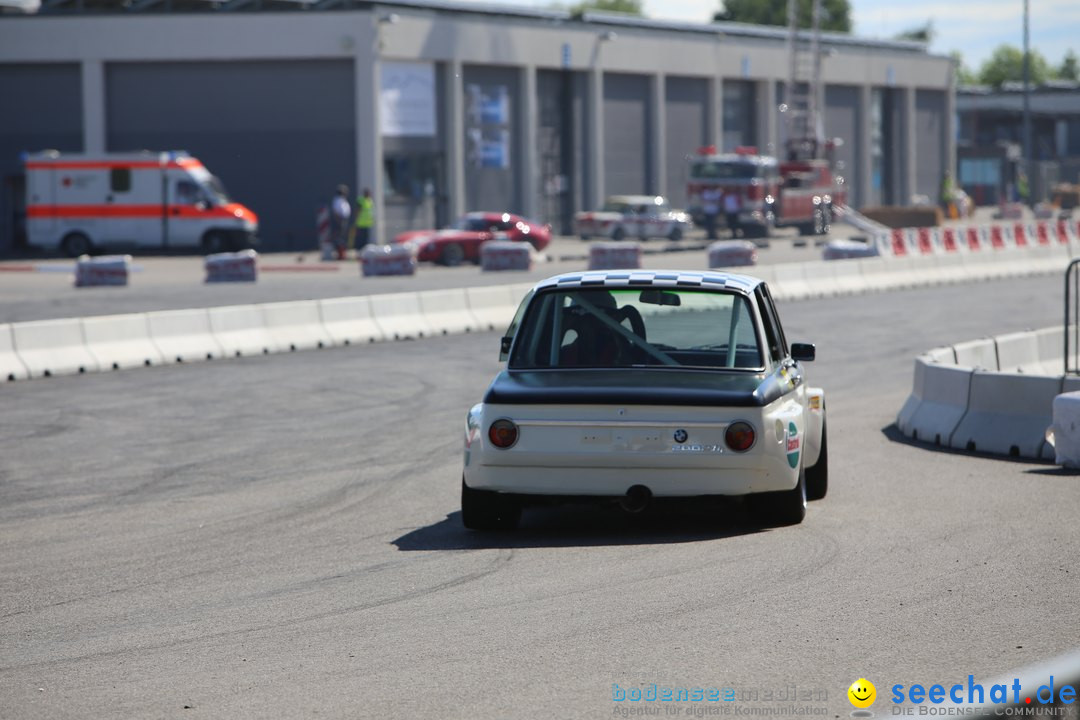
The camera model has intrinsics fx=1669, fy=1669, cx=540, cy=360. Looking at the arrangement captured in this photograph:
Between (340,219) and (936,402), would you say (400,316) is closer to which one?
(936,402)

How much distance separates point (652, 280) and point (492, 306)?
53.5ft

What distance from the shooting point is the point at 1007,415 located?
12.8 m

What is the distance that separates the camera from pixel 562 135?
64188 millimetres

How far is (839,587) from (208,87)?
160ft

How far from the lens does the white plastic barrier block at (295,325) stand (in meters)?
22.4

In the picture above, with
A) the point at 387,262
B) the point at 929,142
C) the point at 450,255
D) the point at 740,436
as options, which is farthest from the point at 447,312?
the point at 929,142

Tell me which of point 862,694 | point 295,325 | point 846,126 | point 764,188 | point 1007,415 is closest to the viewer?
point 862,694

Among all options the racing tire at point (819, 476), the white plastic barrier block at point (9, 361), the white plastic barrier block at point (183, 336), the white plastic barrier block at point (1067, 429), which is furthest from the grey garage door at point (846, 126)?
the racing tire at point (819, 476)

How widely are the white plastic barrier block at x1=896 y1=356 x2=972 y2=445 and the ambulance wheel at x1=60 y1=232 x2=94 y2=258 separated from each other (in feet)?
122

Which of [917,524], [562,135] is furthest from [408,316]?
[562,135]

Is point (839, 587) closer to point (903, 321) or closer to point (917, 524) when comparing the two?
point (917, 524)

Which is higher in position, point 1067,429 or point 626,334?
point 626,334

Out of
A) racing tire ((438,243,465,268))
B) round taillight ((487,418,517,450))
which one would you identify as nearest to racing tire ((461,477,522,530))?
round taillight ((487,418,517,450))

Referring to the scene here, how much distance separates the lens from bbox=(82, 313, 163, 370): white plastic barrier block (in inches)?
789
